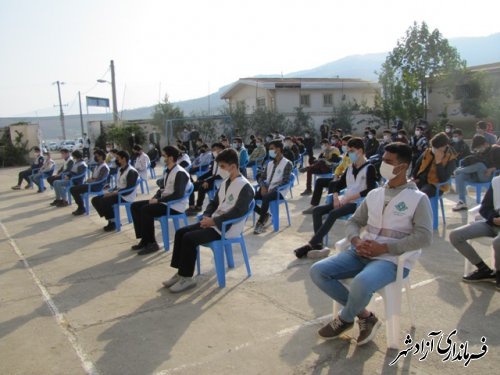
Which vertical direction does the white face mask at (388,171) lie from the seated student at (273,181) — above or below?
above

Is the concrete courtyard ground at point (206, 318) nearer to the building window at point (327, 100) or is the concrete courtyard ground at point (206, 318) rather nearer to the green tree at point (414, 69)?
the green tree at point (414, 69)

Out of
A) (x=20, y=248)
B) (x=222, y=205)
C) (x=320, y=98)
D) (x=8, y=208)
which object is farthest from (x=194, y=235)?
(x=320, y=98)

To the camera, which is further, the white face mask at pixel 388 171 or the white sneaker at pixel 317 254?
the white sneaker at pixel 317 254

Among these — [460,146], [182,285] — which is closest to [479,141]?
[460,146]

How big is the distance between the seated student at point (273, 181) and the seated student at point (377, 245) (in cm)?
339

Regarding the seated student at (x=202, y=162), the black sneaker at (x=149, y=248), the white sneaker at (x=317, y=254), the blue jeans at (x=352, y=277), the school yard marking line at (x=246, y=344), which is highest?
the seated student at (x=202, y=162)

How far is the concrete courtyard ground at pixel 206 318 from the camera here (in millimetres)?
3088

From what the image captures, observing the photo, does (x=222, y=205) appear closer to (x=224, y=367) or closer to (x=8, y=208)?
(x=224, y=367)

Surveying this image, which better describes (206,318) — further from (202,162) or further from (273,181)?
(202,162)

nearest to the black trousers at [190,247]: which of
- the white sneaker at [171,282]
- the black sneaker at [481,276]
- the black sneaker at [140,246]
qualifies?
the white sneaker at [171,282]

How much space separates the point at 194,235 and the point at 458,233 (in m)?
2.59

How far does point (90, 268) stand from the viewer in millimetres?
5523

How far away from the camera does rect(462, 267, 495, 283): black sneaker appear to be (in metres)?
4.30

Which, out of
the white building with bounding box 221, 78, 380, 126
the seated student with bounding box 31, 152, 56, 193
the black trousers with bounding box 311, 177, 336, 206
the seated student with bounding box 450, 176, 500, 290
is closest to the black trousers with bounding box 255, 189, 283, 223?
the black trousers with bounding box 311, 177, 336, 206
